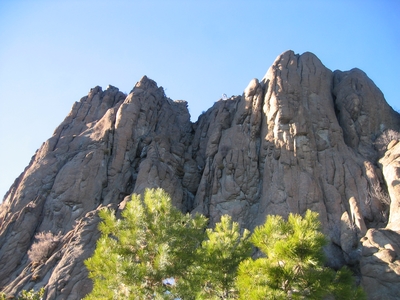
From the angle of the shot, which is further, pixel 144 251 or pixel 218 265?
pixel 218 265

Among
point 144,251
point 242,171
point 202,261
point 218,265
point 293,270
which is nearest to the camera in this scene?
point 293,270

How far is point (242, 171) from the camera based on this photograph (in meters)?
36.2

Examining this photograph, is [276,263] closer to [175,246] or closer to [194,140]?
[175,246]

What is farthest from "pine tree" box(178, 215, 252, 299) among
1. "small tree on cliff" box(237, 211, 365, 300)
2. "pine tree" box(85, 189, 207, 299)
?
"small tree on cliff" box(237, 211, 365, 300)

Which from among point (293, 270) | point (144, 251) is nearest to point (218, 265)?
point (144, 251)

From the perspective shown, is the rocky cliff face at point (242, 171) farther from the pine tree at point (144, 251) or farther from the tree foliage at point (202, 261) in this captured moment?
the pine tree at point (144, 251)

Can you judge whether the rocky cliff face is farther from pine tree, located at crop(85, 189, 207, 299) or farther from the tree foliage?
pine tree, located at crop(85, 189, 207, 299)

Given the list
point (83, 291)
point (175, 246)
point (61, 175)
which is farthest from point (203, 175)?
point (175, 246)

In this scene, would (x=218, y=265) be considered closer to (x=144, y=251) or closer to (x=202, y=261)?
(x=202, y=261)

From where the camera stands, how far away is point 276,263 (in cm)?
1634

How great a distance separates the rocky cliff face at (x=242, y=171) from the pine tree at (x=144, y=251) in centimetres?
950

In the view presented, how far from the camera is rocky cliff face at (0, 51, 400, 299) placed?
28.9 metres

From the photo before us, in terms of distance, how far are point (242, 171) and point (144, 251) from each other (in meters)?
19.7

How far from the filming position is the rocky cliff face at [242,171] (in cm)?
2891
